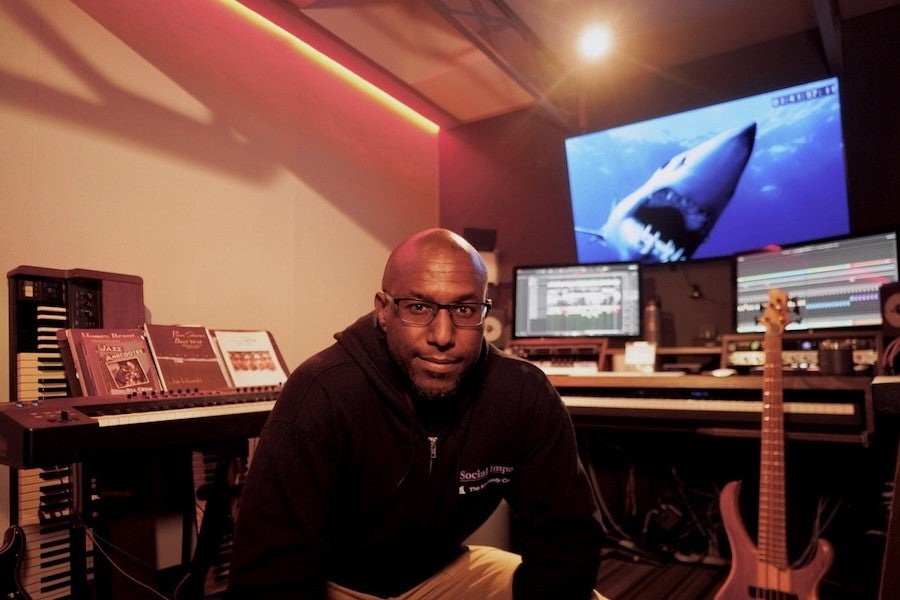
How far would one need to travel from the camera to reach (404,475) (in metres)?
1.29

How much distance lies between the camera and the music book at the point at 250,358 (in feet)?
7.75

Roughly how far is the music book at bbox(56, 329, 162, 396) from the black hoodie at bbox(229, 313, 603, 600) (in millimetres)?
1006

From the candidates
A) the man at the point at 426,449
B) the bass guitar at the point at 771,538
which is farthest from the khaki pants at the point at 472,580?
the bass guitar at the point at 771,538

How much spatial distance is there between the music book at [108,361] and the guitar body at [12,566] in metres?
0.44

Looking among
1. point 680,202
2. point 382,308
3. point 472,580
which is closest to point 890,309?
point 680,202

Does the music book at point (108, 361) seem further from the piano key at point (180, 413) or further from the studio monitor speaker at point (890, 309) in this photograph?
the studio monitor speaker at point (890, 309)

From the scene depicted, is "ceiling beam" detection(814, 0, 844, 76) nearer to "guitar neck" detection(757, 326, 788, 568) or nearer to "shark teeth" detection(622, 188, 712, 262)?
"shark teeth" detection(622, 188, 712, 262)

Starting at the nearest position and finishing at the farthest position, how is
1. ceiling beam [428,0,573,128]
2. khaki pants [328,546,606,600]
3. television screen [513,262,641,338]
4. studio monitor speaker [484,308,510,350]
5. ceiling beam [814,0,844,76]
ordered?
1. khaki pants [328,546,606,600]
2. ceiling beam [814,0,844,76]
3. ceiling beam [428,0,573,128]
4. television screen [513,262,641,338]
5. studio monitor speaker [484,308,510,350]

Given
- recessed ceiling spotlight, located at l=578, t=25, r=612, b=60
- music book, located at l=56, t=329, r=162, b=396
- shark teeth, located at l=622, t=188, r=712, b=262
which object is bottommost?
music book, located at l=56, t=329, r=162, b=396

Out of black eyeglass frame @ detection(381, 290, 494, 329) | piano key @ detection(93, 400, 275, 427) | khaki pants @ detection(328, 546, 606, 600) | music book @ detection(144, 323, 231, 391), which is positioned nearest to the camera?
black eyeglass frame @ detection(381, 290, 494, 329)

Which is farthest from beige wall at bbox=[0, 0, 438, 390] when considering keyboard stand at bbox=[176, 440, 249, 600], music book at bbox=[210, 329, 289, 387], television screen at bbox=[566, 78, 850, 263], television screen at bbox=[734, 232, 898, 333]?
television screen at bbox=[734, 232, 898, 333]

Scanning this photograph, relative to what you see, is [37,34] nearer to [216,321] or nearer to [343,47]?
[216,321]

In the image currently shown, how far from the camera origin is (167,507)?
8.14 ft

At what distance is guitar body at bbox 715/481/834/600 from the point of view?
1.77 m
